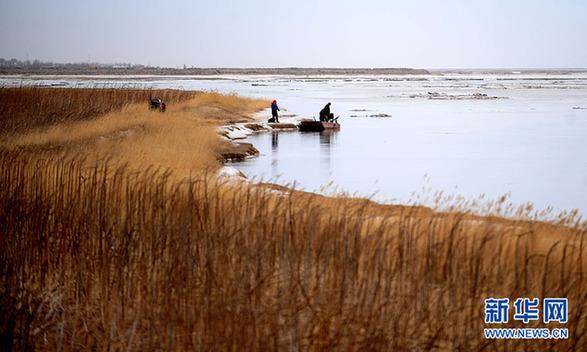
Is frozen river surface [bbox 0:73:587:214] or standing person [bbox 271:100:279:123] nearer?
frozen river surface [bbox 0:73:587:214]

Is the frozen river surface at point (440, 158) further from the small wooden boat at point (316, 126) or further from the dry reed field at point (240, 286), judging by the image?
the dry reed field at point (240, 286)

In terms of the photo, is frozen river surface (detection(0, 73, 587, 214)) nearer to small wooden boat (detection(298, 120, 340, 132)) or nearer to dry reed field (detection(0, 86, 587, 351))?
small wooden boat (detection(298, 120, 340, 132))

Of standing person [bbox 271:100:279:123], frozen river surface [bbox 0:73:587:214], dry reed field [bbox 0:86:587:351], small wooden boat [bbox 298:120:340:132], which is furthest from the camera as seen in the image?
standing person [bbox 271:100:279:123]

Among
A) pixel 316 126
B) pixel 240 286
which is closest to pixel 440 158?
pixel 316 126

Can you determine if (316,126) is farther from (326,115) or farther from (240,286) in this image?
(240,286)

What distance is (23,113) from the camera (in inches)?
1107

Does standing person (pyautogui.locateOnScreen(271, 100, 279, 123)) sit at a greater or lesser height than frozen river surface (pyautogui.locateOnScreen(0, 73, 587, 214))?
greater

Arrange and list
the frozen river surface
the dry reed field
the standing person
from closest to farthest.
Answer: the dry reed field → the frozen river surface → the standing person

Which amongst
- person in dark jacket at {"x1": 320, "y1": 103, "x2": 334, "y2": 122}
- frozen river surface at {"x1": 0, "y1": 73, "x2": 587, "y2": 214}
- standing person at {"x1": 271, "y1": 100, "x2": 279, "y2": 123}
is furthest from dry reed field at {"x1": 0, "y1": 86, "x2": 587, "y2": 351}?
person in dark jacket at {"x1": 320, "y1": 103, "x2": 334, "y2": 122}

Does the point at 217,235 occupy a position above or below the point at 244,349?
above

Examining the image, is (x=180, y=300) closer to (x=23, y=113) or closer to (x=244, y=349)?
(x=244, y=349)

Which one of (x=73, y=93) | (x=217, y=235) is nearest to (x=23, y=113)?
(x=73, y=93)

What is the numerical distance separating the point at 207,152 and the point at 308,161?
12.5 feet

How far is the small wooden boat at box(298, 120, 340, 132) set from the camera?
34.2 metres
